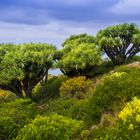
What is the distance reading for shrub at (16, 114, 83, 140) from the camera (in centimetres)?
2169

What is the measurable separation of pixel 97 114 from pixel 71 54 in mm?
25505

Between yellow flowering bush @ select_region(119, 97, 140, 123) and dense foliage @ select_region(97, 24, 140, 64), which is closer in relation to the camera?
yellow flowering bush @ select_region(119, 97, 140, 123)

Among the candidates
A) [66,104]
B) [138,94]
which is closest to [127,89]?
[138,94]

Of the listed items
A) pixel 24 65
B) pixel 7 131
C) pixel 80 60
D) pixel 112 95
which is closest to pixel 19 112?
pixel 7 131

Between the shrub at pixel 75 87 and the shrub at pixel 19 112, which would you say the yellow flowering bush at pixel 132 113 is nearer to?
the shrub at pixel 19 112

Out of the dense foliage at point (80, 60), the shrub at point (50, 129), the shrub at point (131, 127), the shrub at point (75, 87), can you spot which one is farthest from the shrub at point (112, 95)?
the dense foliage at point (80, 60)

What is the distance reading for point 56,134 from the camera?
21.8 metres

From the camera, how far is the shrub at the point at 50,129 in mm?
21688

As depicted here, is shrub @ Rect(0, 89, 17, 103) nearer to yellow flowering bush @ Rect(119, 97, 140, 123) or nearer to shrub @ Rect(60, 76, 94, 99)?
shrub @ Rect(60, 76, 94, 99)

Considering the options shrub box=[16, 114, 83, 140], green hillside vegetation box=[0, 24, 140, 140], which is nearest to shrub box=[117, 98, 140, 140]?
shrub box=[16, 114, 83, 140]

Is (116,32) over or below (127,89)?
over

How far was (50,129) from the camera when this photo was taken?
72.0ft

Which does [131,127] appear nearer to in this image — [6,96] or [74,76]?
[74,76]

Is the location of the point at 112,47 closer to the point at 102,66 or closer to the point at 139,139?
the point at 102,66
